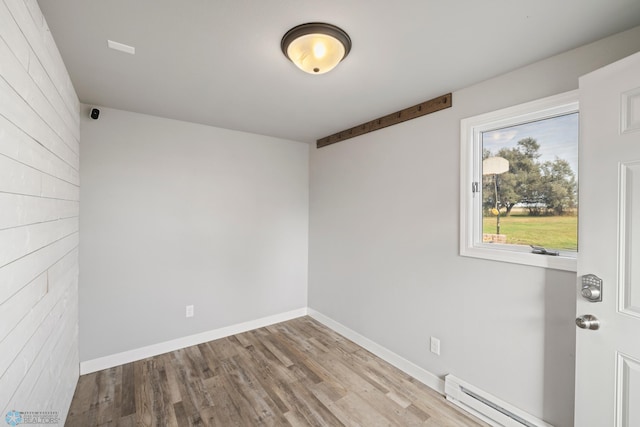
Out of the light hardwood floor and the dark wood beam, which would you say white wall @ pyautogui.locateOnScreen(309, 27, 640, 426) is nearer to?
the dark wood beam

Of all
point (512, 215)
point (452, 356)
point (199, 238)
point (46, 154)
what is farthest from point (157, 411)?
point (512, 215)

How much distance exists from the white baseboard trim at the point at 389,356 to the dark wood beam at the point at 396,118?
86.3 inches

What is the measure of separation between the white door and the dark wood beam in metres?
0.96

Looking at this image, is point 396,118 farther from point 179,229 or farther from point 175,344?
point 175,344

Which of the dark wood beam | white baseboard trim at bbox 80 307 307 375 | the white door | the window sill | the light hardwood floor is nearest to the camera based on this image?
the white door

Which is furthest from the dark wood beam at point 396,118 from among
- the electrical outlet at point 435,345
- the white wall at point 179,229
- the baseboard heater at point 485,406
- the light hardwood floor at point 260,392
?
the light hardwood floor at point 260,392

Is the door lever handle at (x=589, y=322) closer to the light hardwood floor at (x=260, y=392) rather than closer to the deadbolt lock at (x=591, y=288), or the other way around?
the deadbolt lock at (x=591, y=288)

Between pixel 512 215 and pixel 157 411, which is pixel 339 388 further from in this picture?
pixel 512 215

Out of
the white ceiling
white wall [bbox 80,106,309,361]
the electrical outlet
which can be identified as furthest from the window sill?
white wall [bbox 80,106,309,361]

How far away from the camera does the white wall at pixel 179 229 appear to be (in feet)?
8.25

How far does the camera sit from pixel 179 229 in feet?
9.54

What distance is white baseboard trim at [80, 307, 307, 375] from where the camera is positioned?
8.20ft

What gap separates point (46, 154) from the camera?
1455 millimetres

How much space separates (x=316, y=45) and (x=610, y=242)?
169 cm
